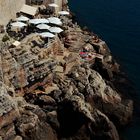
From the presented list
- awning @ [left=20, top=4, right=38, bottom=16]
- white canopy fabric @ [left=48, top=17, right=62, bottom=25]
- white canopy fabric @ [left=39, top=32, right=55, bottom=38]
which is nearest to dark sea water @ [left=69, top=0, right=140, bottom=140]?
white canopy fabric @ [left=48, top=17, right=62, bottom=25]

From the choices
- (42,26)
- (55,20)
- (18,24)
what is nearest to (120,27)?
(55,20)

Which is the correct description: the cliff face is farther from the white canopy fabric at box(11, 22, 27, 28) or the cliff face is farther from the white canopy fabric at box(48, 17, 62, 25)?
the white canopy fabric at box(48, 17, 62, 25)

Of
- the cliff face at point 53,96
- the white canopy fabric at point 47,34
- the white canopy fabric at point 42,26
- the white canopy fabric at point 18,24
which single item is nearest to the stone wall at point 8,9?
the white canopy fabric at point 18,24

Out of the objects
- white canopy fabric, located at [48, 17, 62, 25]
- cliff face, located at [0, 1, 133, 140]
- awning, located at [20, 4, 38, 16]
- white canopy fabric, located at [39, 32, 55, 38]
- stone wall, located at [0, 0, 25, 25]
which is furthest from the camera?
awning, located at [20, 4, 38, 16]

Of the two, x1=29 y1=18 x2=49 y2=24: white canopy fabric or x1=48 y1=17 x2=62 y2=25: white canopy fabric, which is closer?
x1=29 y1=18 x2=49 y2=24: white canopy fabric

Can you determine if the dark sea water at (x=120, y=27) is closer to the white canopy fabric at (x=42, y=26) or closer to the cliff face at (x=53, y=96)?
the cliff face at (x=53, y=96)

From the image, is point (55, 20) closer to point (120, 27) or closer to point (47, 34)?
point (47, 34)
